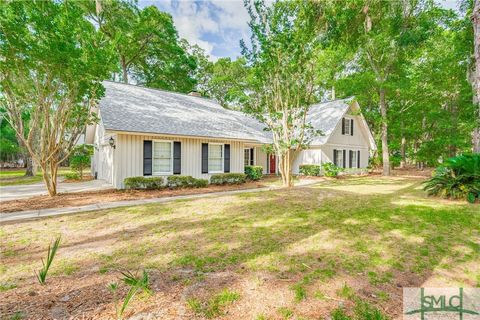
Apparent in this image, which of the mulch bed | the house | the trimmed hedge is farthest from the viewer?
the trimmed hedge

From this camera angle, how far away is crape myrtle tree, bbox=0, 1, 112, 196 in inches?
292

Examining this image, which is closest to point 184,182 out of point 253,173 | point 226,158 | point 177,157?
point 177,157

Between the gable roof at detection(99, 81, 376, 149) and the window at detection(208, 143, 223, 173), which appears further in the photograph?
the window at detection(208, 143, 223, 173)

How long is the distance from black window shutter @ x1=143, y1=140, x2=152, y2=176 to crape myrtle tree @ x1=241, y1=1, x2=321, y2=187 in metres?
5.86

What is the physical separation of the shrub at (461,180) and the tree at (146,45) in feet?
79.3

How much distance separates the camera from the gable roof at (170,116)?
11.4m

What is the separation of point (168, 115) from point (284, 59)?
694cm

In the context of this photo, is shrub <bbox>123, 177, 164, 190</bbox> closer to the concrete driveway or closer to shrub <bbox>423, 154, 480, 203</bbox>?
the concrete driveway

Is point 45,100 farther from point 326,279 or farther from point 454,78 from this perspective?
point 454,78

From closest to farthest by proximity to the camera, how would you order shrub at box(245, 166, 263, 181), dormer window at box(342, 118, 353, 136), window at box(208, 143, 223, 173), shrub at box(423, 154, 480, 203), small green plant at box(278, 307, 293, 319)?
small green plant at box(278, 307, 293, 319) < shrub at box(423, 154, 480, 203) < window at box(208, 143, 223, 173) < shrub at box(245, 166, 263, 181) < dormer window at box(342, 118, 353, 136)

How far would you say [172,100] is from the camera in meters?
16.3

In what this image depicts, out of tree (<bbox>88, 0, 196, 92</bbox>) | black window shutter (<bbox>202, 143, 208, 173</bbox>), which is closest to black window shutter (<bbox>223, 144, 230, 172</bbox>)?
black window shutter (<bbox>202, 143, 208, 173</bbox>)

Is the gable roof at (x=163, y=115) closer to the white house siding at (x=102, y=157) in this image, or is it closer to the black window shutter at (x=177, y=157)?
the black window shutter at (x=177, y=157)

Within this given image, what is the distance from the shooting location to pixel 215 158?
13695 millimetres
